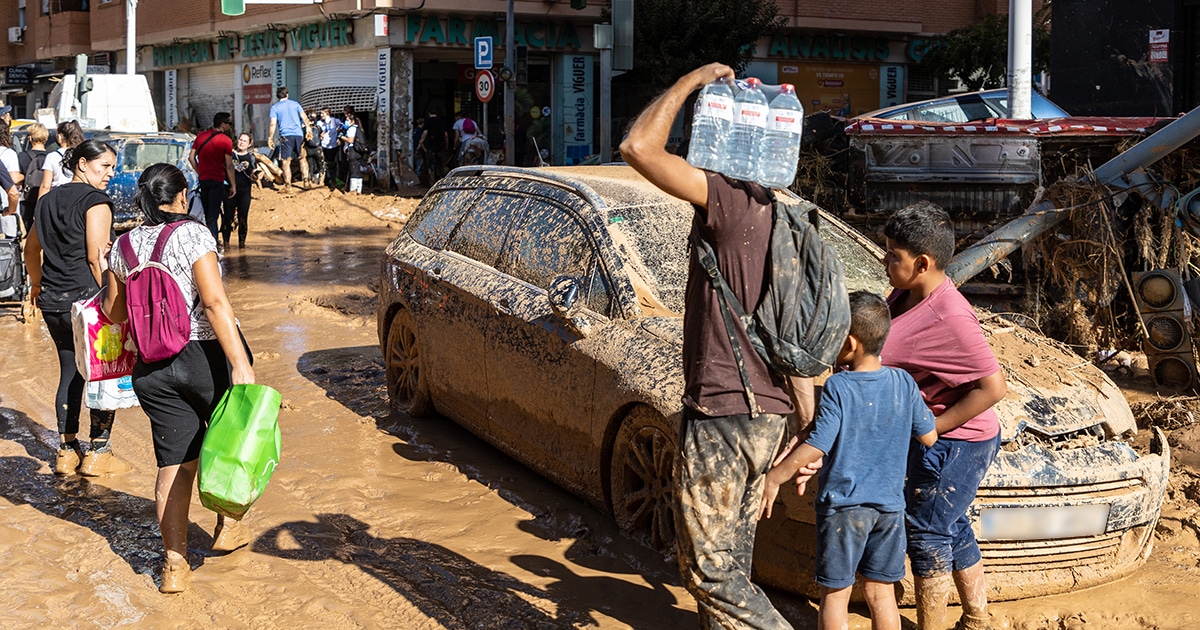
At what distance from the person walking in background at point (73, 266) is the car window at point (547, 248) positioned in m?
2.23

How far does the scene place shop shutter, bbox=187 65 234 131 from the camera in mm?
36938

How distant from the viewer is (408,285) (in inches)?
296

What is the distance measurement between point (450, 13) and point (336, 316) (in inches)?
734

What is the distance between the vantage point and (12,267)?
12188 mm

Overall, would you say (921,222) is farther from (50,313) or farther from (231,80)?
(231,80)

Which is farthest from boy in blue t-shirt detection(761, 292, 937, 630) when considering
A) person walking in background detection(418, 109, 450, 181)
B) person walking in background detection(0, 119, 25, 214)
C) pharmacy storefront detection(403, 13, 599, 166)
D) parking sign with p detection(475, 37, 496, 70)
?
pharmacy storefront detection(403, 13, 599, 166)

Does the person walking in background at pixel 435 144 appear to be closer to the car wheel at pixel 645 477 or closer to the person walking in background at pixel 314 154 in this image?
the person walking in background at pixel 314 154

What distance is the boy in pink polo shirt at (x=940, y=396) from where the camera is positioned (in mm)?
4098

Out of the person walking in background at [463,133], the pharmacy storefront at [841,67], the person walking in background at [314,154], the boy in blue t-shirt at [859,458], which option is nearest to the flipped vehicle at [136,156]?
the person walking in background at [314,154]

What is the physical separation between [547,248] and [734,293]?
2685 millimetres

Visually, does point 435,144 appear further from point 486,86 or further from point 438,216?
point 438,216

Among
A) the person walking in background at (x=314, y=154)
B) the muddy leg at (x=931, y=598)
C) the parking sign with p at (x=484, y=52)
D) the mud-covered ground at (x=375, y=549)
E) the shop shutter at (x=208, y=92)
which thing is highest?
the shop shutter at (x=208, y=92)

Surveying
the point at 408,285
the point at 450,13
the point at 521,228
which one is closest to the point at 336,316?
the point at 408,285

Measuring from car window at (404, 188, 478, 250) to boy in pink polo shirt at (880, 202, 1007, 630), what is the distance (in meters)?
3.70
